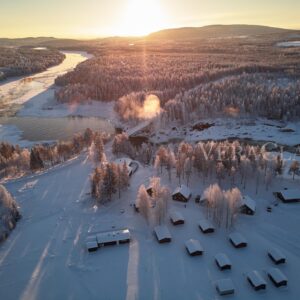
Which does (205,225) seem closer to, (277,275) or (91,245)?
(277,275)

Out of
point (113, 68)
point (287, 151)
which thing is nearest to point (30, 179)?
point (287, 151)

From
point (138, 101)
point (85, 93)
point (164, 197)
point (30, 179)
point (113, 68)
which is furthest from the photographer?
point (113, 68)

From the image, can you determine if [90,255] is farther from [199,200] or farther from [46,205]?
[199,200]

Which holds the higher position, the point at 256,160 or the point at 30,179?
the point at 256,160

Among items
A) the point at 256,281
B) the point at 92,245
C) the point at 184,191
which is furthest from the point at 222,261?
the point at 92,245

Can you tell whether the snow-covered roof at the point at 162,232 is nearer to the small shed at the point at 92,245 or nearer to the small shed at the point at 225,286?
the small shed at the point at 92,245

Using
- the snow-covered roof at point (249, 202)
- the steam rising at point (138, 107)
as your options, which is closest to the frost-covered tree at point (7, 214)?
the snow-covered roof at point (249, 202)
